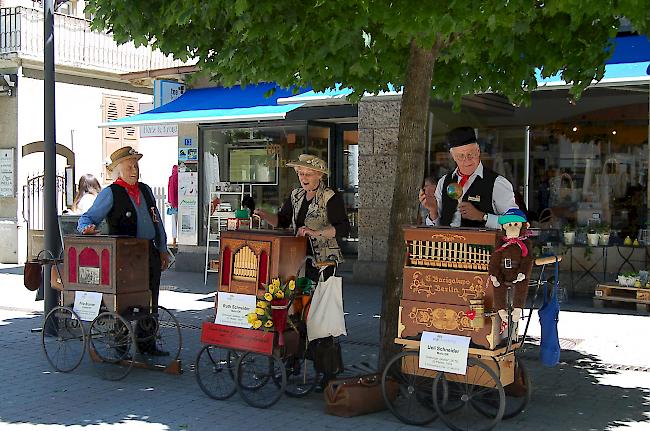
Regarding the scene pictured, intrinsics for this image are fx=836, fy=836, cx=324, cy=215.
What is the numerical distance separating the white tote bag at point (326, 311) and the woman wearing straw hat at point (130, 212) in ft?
6.74

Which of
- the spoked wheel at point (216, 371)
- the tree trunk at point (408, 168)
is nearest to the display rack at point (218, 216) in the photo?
the spoked wheel at point (216, 371)

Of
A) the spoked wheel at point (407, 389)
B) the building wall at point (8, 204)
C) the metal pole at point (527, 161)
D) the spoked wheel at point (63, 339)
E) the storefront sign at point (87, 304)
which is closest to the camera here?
the spoked wheel at point (407, 389)

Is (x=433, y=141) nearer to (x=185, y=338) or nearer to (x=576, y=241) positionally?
(x=576, y=241)

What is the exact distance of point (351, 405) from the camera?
19.5ft

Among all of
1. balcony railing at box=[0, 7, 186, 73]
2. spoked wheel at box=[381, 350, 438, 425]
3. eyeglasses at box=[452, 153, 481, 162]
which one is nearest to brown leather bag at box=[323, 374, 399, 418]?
spoked wheel at box=[381, 350, 438, 425]

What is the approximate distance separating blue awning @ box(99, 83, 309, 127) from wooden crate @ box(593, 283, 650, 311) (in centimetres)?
501

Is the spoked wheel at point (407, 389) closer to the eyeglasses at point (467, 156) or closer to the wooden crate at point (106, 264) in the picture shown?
the eyeglasses at point (467, 156)

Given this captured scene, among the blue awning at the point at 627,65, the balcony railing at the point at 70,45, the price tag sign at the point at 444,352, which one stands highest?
the balcony railing at the point at 70,45

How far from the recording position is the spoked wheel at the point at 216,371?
6562mm

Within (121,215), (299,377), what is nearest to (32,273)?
(121,215)

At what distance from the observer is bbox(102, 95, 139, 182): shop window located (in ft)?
67.4

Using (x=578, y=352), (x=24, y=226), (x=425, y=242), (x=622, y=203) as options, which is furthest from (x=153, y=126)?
(x=425, y=242)

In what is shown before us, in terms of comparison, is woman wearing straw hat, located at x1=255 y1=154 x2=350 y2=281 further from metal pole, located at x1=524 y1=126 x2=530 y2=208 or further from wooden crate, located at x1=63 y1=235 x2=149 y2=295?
metal pole, located at x1=524 y1=126 x2=530 y2=208

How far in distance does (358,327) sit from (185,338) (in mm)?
1979
